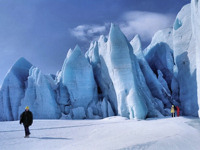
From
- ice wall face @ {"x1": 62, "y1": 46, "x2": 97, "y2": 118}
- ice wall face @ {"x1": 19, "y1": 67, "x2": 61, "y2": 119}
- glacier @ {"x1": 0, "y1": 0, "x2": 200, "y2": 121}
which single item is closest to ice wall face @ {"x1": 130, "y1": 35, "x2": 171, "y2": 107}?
glacier @ {"x1": 0, "y1": 0, "x2": 200, "y2": 121}

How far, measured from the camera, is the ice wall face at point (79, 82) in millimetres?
15219

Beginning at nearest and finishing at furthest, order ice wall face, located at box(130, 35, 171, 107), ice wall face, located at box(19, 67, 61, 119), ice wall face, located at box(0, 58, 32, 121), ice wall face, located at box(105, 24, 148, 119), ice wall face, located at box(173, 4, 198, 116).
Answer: ice wall face, located at box(105, 24, 148, 119) → ice wall face, located at box(173, 4, 198, 116) → ice wall face, located at box(19, 67, 61, 119) → ice wall face, located at box(130, 35, 171, 107) → ice wall face, located at box(0, 58, 32, 121)

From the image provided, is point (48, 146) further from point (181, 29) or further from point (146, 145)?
point (181, 29)

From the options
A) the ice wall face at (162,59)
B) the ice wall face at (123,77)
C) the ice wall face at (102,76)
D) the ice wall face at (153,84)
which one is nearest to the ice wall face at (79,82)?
the ice wall face at (102,76)

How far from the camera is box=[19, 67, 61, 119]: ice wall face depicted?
14407 mm

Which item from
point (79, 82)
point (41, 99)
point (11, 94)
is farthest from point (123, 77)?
point (11, 94)

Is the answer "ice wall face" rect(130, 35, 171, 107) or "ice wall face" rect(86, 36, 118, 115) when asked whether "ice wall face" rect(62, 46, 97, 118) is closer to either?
"ice wall face" rect(86, 36, 118, 115)

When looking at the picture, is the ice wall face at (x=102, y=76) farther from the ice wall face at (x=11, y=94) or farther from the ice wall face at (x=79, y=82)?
the ice wall face at (x=11, y=94)

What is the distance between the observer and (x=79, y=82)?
50.9 ft

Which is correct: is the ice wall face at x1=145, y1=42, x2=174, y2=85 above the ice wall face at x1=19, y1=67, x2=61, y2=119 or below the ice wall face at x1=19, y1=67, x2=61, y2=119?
above

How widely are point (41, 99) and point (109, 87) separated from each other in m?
5.90

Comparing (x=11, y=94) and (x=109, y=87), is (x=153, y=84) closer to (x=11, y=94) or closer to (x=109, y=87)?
(x=109, y=87)

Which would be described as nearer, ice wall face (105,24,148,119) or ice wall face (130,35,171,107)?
ice wall face (105,24,148,119)

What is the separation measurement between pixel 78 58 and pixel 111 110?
230 inches
